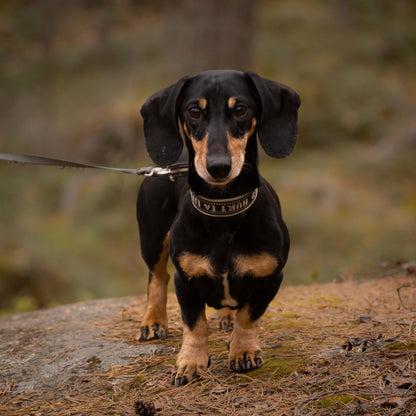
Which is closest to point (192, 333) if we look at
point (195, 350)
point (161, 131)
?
point (195, 350)

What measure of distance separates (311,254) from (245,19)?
3.43m

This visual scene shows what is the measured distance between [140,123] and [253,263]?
8395 mm

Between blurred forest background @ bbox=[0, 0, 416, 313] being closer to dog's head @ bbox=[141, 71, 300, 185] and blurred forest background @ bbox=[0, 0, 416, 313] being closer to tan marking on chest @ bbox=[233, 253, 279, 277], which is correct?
tan marking on chest @ bbox=[233, 253, 279, 277]

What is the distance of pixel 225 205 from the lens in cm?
268

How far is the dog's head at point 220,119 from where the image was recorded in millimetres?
2451

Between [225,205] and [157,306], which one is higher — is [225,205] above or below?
above

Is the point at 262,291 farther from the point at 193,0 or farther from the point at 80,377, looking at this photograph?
the point at 193,0

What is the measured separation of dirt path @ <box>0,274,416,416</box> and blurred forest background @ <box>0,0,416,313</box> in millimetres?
1822

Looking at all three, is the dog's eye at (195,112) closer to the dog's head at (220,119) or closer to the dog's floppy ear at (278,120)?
the dog's head at (220,119)

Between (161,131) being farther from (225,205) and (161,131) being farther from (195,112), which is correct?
(225,205)

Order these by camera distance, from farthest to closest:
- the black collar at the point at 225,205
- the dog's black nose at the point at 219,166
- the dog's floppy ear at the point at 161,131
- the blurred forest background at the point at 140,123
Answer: the blurred forest background at the point at 140,123, the dog's floppy ear at the point at 161,131, the black collar at the point at 225,205, the dog's black nose at the point at 219,166

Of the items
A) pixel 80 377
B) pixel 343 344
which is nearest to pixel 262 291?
pixel 343 344

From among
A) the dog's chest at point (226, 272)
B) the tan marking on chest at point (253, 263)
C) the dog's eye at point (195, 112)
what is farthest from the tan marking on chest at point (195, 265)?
the dog's eye at point (195, 112)

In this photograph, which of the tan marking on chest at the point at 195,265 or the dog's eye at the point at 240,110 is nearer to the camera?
the dog's eye at the point at 240,110
